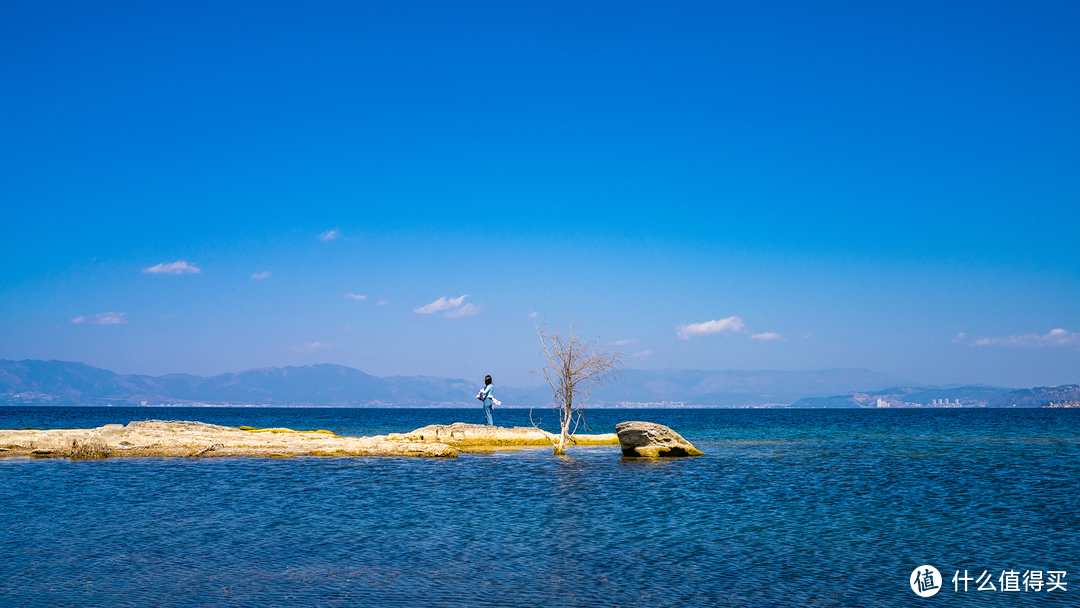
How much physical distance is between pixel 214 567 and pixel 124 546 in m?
3.33

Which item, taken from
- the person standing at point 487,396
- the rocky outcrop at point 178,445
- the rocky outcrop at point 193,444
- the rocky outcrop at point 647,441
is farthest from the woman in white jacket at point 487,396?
the rocky outcrop at point 647,441

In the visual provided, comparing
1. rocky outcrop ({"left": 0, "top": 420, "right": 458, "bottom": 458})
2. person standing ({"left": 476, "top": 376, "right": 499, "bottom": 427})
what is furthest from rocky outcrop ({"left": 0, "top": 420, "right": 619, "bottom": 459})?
person standing ({"left": 476, "top": 376, "right": 499, "bottom": 427})

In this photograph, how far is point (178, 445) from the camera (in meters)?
35.3

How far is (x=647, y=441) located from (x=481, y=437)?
10.9 metres

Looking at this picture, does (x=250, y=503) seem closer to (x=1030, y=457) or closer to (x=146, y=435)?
(x=146, y=435)

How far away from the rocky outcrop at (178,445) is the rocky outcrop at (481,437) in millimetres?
2543

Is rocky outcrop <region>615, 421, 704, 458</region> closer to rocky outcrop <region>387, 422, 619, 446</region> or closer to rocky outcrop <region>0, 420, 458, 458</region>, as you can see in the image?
rocky outcrop <region>387, 422, 619, 446</region>

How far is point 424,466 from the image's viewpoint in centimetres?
3194

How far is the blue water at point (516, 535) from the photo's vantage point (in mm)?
12016

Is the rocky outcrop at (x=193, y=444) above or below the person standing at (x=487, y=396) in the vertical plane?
below

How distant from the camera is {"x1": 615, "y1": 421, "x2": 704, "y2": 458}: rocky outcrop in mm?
36875

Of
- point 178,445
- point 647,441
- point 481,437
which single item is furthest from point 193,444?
point 647,441

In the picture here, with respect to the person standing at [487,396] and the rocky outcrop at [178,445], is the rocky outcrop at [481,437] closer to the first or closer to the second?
the person standing at [487,396]

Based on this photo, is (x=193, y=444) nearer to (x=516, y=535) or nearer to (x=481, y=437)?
(x=481, y=437)
